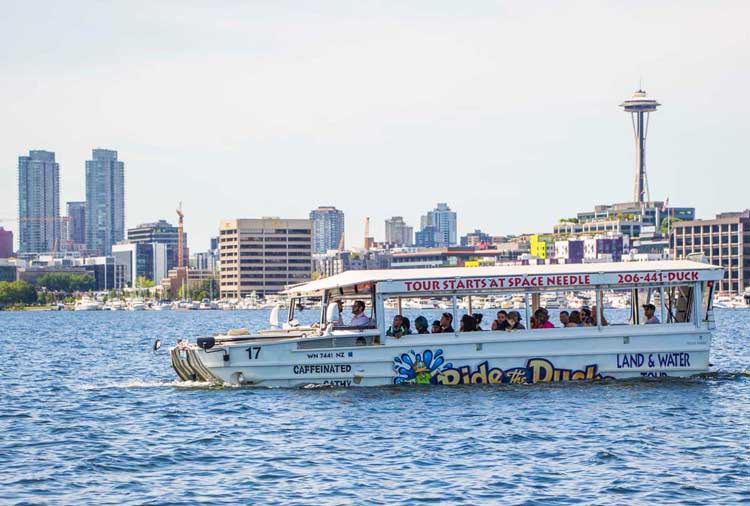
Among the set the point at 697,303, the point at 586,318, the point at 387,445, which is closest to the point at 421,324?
the point at 586,318

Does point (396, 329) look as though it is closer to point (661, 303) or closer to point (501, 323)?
point (501, 323)

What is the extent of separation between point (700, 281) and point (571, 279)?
2.81 m

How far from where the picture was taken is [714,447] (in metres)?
21.7

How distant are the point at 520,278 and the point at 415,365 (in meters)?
2.73

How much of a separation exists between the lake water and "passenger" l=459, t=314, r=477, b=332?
56.9 inches

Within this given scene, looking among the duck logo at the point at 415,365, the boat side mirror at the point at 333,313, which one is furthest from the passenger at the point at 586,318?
the boat side mirror at the point at 333,313

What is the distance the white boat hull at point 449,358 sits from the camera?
27.9m

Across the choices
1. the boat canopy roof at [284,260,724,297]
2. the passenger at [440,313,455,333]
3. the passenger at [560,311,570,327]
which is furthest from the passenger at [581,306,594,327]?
the passenger at [440,313,455,333]

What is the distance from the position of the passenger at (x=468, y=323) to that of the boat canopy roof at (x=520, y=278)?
2.10 ft

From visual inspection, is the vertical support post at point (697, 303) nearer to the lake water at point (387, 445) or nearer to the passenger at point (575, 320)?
the lake water at point (387, 445)

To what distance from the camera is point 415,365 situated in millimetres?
27859

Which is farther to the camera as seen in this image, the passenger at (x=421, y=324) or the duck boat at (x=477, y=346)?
the passenger at (x=421, y=324)

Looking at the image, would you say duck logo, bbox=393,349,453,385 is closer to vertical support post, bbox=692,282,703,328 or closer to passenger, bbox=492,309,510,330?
passenger, bbox=492,309,510,330

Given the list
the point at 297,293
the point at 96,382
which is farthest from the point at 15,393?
the point at 297,293
